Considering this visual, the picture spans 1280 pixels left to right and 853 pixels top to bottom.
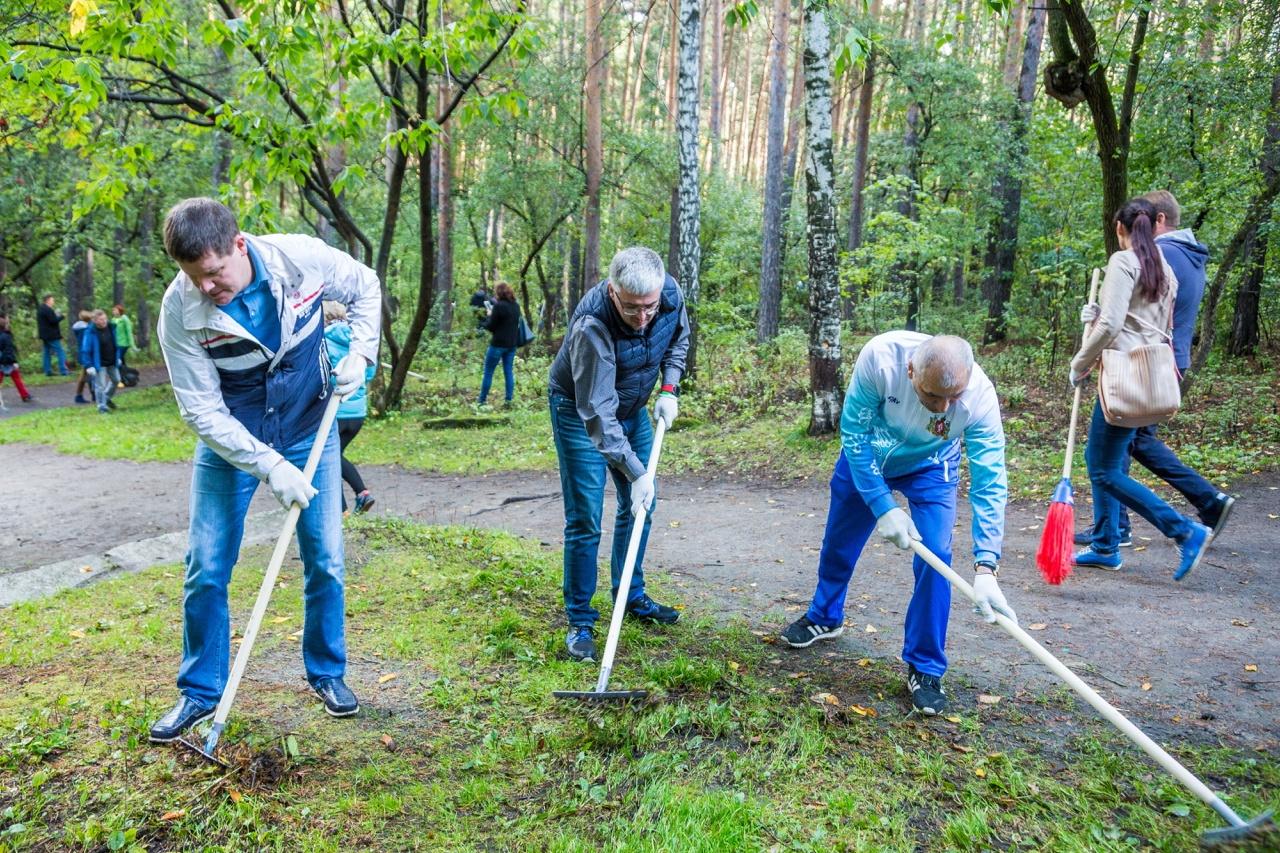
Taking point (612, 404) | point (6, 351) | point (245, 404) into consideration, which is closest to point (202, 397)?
point (245, 404)

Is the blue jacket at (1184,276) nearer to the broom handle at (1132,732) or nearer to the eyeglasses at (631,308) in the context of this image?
the broom handle at (1132,732)

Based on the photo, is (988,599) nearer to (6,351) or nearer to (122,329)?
(6,351)

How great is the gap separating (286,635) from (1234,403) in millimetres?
9078

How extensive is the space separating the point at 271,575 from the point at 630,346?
5.77 feet

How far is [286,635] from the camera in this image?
4.19 meters

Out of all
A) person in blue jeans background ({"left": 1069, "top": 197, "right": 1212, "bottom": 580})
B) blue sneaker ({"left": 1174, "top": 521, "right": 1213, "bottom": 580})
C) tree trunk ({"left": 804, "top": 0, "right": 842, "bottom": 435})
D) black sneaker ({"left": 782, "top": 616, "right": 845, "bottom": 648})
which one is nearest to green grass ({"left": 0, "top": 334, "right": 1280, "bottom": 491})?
tree trunk ({"left": 804, "top": 0, "right": 842, "bottom": 435})

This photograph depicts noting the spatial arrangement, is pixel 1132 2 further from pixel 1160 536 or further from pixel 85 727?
pixel 85 727

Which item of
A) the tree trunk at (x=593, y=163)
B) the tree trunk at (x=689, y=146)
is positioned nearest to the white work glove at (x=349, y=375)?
the tree trunk at (x=689, y=146)

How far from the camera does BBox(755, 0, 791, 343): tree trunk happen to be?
15977 mm

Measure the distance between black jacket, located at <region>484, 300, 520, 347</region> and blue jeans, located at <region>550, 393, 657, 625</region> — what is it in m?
8.47

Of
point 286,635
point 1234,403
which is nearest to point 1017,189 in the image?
point 1234,403

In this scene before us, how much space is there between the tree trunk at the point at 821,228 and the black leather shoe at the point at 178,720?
6.48 meters

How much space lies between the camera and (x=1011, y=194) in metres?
14.6

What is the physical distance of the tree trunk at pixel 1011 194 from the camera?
13992mm
